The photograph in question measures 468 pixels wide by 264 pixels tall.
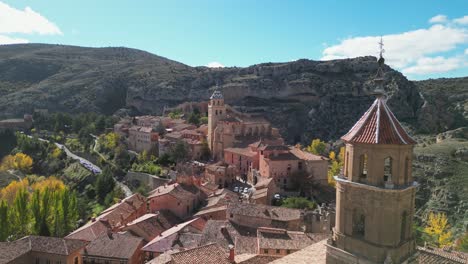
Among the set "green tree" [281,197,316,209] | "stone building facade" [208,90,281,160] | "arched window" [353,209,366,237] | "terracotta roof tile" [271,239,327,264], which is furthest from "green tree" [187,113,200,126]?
"arched window" [353,209,366,237]

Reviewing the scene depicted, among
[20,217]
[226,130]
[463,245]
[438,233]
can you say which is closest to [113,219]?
[20,217]

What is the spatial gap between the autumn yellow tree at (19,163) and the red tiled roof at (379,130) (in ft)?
201

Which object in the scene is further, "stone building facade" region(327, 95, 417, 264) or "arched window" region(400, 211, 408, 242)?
"arched window" region(400, 211, 408, 242)

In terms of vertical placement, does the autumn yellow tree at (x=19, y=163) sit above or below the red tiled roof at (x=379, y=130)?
below

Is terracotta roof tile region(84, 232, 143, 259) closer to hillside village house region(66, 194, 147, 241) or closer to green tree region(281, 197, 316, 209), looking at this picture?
hillside village house region(66, 194, 147, 241)

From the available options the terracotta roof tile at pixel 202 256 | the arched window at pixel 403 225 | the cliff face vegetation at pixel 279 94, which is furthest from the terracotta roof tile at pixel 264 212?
the cliff face vegetation at pixel 279 94

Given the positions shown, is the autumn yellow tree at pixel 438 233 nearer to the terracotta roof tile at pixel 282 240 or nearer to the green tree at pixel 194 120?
the terracotta roof tile at pixel 282 240

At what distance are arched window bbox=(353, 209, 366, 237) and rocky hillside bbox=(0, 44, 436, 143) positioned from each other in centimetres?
7403

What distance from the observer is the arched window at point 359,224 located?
40.7ft

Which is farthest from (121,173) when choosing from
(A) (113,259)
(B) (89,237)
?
(A) (113,259)

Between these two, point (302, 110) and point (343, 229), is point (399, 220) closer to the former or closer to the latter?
point (343, 229)

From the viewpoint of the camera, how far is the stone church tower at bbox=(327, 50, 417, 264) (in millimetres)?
11836

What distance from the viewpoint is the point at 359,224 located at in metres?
12.8

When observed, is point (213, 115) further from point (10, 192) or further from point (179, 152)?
point (10, 192)
